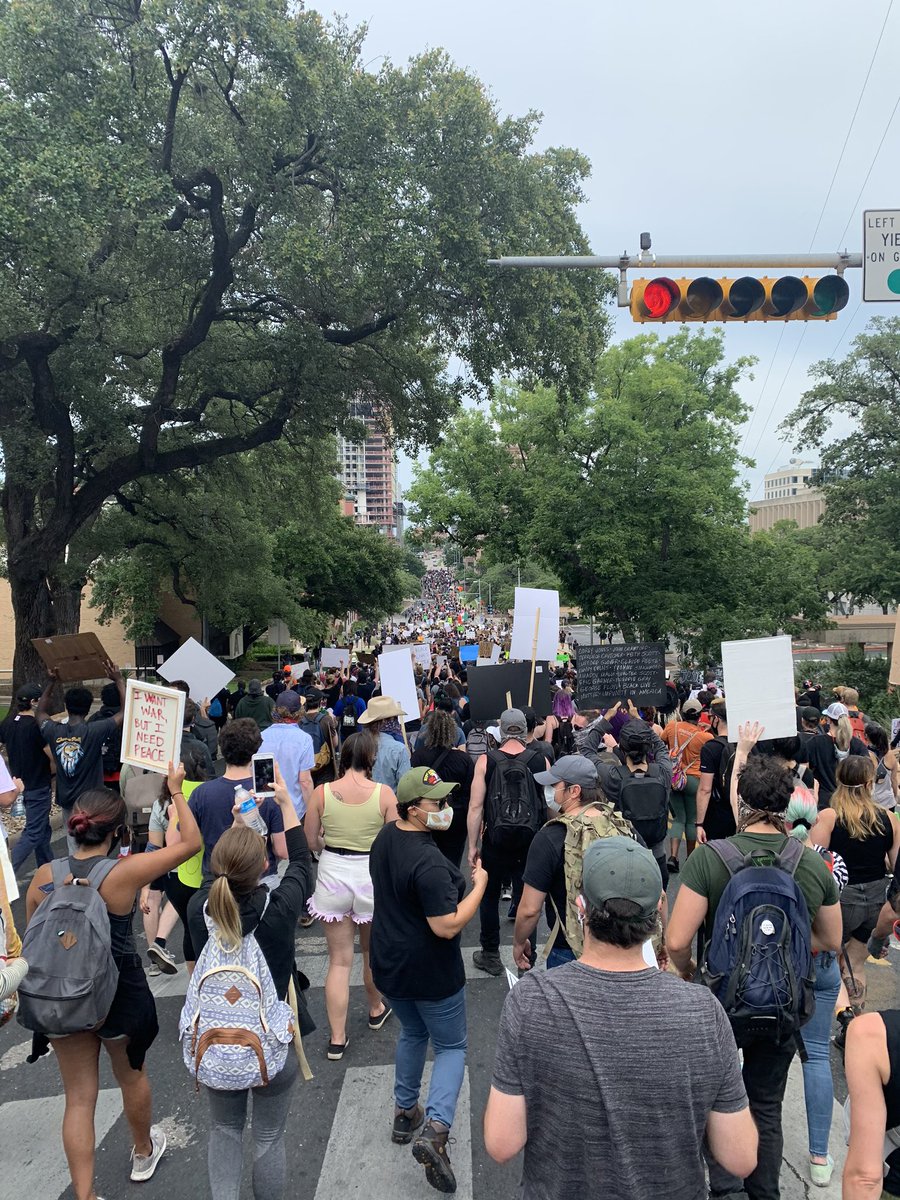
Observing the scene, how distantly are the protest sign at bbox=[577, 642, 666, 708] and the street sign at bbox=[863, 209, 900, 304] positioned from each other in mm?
4038

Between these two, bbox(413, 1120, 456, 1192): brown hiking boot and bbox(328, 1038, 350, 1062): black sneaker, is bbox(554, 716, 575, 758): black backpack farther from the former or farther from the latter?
bbox(413, 1120, 456, 1192): brown hiking boot

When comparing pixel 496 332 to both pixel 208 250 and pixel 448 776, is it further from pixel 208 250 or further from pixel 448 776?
pixel 448 776

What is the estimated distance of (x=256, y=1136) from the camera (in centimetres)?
292

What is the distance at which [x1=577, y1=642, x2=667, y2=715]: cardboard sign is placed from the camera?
874 cm

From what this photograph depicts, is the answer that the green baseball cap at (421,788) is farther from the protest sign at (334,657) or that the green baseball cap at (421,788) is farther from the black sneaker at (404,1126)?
the protest sign at (334,657)

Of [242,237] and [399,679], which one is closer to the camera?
[399,679]

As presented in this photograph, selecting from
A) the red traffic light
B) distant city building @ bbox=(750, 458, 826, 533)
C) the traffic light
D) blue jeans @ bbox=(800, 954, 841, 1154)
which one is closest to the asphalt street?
blue jeans @ bbox=(800, 954, 841, 1154)

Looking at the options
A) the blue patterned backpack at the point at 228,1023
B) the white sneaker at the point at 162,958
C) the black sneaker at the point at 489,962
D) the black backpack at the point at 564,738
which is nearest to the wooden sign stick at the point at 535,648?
the black backpack at the point at 564,738

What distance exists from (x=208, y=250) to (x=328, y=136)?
112 inches

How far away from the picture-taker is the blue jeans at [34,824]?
21.8ft

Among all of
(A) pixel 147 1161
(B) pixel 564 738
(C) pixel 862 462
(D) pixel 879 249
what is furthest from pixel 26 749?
(C) pixel 862 462

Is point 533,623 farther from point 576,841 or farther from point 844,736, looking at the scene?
point 576,841

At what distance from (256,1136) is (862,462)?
25.9 metres

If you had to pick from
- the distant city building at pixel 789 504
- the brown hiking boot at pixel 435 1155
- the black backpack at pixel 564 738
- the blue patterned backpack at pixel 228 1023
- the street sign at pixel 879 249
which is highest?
the distant city building at pixel 789 504
